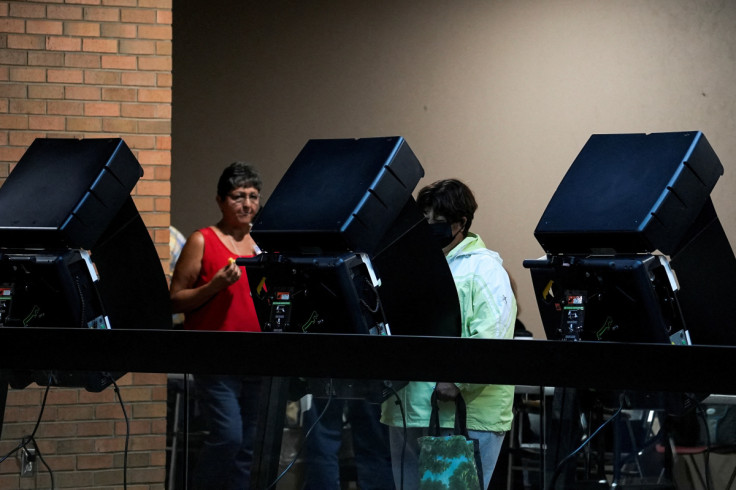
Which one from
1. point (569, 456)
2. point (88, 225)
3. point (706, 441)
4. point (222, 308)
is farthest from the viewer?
point (222, 308)

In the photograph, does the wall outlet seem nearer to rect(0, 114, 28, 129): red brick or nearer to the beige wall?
rect(0, 114, 28, 129): red brick

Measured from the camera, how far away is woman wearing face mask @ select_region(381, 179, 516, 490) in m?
2.02

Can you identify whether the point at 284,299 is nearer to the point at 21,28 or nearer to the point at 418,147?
the point at 21,28

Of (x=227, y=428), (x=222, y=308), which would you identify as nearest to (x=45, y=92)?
(x=222, y=308)

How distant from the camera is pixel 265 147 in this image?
5969 mm

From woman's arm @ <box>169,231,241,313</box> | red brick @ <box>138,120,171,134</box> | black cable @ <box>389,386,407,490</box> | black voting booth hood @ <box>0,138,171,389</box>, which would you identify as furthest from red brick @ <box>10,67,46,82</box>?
black cable @ <box>389,386,407,490</box>

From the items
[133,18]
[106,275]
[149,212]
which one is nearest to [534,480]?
[106,275]

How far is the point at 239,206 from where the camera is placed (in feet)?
11.6

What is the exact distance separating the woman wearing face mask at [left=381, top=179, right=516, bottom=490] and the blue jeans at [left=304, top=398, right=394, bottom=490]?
3cm

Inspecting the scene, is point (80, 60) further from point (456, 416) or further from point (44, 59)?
point (456, 416)

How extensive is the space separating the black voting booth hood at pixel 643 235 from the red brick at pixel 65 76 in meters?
2.28

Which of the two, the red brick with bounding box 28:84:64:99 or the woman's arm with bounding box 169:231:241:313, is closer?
the woman's arm with bounding box 169:231:241:313

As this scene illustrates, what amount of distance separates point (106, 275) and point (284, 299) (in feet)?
2.10

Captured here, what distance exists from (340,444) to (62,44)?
2480 millimetres
